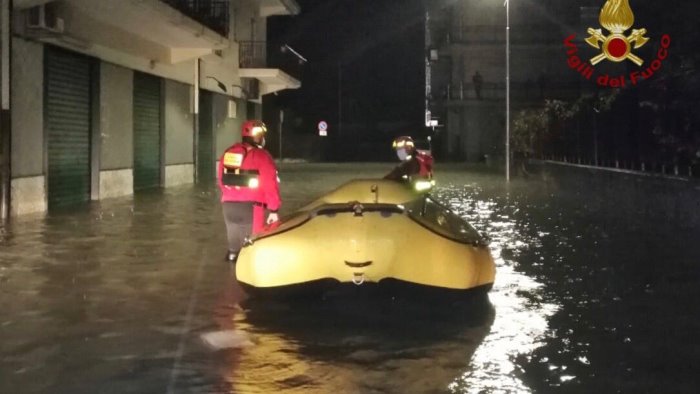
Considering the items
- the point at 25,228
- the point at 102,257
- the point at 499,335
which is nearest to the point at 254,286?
the point at 499,335

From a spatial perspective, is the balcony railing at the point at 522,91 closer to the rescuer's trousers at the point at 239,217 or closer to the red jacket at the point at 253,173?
the rescuer's trousers at the point at 239,217

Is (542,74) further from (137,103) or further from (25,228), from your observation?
(25,228)

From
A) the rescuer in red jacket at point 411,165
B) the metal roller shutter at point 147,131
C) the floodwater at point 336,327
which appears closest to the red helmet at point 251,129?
the floodwater at point 336,327

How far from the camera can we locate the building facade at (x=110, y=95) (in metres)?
16.8

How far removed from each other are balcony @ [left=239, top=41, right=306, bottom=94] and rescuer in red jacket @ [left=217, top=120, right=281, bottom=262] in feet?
76.7

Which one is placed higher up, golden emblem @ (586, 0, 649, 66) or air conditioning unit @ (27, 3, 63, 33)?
golden emblem @ (586, 0, 649, 66)

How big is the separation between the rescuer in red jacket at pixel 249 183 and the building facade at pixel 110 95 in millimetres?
6501

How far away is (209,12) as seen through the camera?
28625 millimetres

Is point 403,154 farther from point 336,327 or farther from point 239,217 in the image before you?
point 336,327

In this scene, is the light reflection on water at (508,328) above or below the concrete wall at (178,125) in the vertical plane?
below

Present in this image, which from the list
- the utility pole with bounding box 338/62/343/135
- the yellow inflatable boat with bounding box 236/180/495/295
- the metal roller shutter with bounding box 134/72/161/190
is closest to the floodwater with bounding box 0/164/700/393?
the yellow inflatable boat with bounding box 236/180/495/295

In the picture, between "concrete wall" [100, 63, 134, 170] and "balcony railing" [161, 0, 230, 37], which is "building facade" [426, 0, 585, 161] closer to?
"balcony railing" [161, 0, 230, 37]

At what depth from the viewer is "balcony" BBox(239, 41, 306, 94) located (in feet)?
113

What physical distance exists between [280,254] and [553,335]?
7.84 ft
